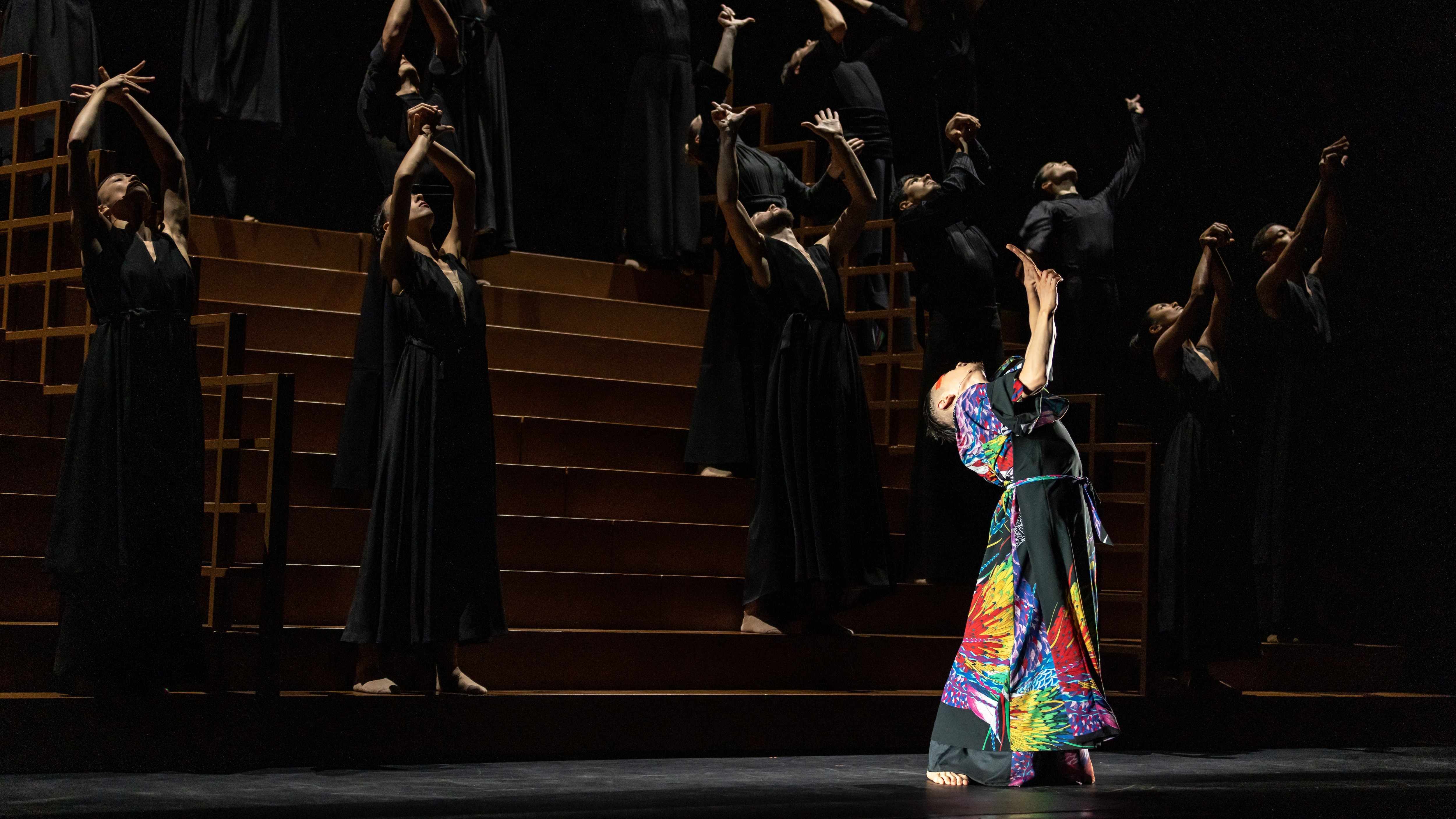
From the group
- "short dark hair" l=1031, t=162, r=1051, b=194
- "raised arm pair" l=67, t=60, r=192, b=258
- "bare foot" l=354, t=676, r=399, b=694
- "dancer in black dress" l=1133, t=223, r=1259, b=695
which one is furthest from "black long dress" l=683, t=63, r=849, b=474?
"raised arm pair" l=67, t=60, r=192, b=258

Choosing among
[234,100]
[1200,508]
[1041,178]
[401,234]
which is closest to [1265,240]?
[1041,178]

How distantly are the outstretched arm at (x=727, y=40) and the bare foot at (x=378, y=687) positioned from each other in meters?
3.07

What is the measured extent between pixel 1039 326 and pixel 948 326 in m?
1.87

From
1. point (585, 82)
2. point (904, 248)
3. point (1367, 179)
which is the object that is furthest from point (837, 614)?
point (585, 82)

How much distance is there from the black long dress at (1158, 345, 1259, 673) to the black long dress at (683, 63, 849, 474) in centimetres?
163

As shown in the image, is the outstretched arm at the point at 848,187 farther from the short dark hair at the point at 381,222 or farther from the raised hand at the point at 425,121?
the short dark hair at the point at 381,222

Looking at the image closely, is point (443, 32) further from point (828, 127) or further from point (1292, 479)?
point (1292, 479)

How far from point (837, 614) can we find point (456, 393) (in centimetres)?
205

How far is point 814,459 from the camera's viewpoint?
618cm

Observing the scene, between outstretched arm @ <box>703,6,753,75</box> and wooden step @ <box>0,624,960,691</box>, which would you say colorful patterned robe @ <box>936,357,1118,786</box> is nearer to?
wooden step @ <box>0,624,960,691</box>

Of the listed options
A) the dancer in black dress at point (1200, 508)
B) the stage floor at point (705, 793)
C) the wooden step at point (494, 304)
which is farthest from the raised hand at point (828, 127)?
the stage floor at point (705, 793)

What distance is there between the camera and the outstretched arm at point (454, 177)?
555 centimetres

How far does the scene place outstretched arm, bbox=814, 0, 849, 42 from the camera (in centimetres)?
737

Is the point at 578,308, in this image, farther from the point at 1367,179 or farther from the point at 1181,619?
the point at 1367,179
